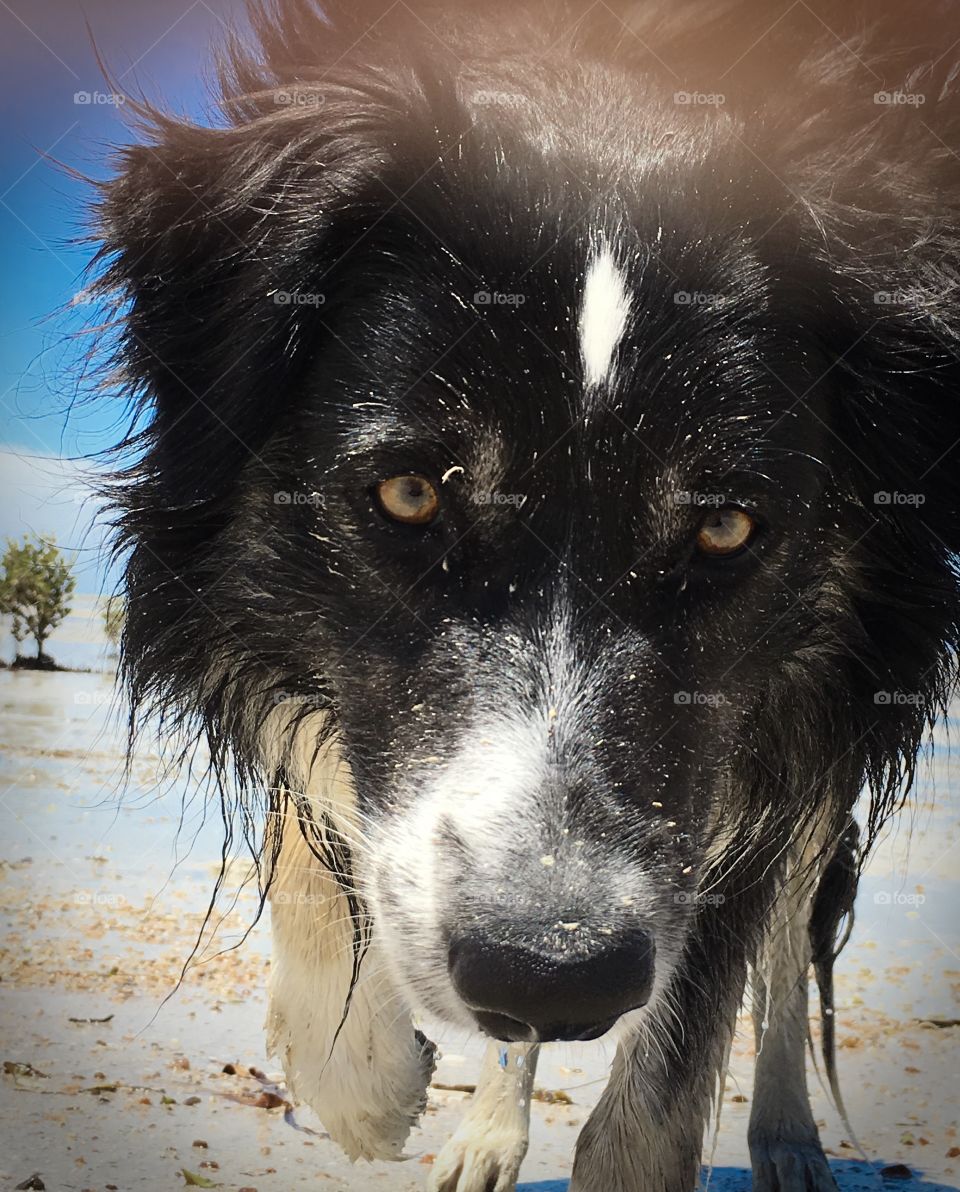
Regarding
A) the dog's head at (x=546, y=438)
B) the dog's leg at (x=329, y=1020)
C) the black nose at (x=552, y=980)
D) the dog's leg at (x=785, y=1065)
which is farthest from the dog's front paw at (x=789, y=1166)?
the black nose at (x=552, y=980)

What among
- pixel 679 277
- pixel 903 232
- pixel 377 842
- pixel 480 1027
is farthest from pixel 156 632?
pixel 903 232

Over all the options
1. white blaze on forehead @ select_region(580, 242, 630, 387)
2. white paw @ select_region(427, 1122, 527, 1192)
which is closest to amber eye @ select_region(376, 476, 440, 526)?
white blaze on forehead @ select_region(580, 242, 630, 387)

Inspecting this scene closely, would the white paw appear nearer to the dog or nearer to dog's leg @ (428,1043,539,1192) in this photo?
dog's leg @ (428,1043,539,1192)

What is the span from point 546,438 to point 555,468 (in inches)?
2.3

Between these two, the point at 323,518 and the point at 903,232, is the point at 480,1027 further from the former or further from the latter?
the point at 903,232

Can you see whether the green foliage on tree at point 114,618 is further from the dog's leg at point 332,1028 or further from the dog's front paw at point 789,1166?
the dog's front paw at point 789,1166

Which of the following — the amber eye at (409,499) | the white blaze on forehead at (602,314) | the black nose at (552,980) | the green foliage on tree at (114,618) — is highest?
the white blaze on forehead at (602,314)

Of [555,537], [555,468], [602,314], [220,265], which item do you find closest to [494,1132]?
[555,537]

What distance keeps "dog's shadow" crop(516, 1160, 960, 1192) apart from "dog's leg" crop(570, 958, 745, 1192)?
379mm

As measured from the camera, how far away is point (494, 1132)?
342 cm

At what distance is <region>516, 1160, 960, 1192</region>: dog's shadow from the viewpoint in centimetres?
338

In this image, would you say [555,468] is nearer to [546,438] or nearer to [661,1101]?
[546,438]

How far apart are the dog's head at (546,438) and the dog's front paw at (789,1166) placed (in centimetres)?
133

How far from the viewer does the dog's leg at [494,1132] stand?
11.0ft
